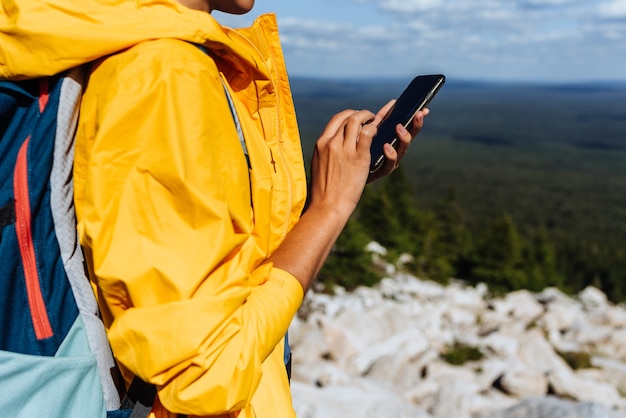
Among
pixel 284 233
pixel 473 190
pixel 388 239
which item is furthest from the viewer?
pixel 473 190

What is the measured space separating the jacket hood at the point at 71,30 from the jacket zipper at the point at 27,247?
0.45 ft

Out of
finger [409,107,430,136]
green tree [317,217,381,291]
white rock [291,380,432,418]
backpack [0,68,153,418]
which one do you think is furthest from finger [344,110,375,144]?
green tree [317,217,381,291]

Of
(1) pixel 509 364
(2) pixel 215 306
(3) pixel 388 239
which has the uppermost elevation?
(2) pixel 215 306

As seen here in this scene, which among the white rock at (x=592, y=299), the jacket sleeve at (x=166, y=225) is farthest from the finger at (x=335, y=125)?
the white rock at (x=592, y=299)

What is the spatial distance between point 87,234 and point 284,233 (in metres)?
0.40

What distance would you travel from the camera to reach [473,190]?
84.4 meters

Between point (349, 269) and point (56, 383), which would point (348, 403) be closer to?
point (56, 383)

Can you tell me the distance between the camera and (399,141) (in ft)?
4.64

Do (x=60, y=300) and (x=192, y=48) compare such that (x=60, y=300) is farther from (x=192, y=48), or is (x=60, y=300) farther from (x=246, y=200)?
(x=192, y=48)

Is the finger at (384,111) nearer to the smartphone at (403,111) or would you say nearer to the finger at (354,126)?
the smartphone at (403,111)

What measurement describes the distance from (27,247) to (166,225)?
27cm

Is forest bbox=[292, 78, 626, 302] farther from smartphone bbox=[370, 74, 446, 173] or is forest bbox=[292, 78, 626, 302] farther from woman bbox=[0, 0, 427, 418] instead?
woman bbox=[0, 0, 427, 418]

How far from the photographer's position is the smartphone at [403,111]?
142cm

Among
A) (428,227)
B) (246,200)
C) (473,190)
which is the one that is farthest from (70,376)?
(473,190)
